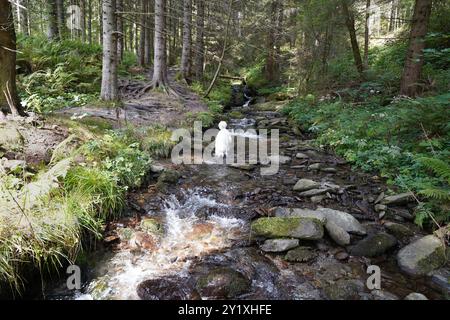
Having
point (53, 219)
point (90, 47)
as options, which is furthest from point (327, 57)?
point (53, 219)

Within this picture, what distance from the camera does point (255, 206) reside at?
611 centimetres

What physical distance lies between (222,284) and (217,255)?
735 millimetres

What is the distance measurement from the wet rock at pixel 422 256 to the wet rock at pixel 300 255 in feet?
4.03

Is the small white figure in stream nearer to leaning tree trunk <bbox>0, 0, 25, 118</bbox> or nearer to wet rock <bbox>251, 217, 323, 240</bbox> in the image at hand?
wet rock <bbox>251, 217, 323, 240</bbox>

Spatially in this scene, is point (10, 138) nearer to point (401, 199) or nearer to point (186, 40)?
point (401, 199)

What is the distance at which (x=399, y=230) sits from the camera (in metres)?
5.16

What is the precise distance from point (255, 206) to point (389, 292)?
273cm

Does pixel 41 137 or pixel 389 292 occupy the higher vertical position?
pixel 41 137

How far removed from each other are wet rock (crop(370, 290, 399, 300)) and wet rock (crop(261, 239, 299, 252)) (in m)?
1.19

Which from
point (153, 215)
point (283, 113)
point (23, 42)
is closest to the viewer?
point (153, 215)

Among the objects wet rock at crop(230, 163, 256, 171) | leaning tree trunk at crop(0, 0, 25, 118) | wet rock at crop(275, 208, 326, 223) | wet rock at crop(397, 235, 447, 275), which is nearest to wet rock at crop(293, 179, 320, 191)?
wet rock at crop(275, 208, 326, 223)
